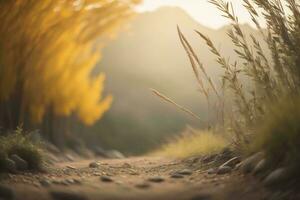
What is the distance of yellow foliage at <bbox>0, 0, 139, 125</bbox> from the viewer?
759 cm

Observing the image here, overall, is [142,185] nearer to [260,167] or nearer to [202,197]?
[202,197]

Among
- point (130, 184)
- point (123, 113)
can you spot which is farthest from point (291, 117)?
point (123, 113)

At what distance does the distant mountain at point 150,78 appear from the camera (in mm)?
19000

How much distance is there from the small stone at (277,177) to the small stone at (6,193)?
156cm

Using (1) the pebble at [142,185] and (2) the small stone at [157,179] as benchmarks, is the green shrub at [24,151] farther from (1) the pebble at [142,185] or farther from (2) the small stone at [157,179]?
(1) the pebble at [142,185]

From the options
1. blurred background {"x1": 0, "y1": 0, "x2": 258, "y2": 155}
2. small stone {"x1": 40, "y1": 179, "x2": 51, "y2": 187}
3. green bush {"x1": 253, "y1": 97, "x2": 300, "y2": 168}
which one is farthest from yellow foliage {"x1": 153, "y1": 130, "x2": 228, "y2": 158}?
small stone {"x1": 40, "y1": 179, "x2": 51, "y2": 187}

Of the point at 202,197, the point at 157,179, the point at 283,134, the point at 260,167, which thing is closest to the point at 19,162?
the point at 157,179

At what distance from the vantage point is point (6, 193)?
128 inches

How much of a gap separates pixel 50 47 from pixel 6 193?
5.82m

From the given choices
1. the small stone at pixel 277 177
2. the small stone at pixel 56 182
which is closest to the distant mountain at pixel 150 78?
the small stone at pixel 56 182

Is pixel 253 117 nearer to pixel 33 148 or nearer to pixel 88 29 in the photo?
pixel 33 148

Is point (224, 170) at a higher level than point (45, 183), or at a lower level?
lower

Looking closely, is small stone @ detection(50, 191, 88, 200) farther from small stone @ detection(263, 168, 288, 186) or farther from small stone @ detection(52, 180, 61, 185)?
small stone @ detection(263, 168, 288, 186)

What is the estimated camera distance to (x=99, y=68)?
950 inches
